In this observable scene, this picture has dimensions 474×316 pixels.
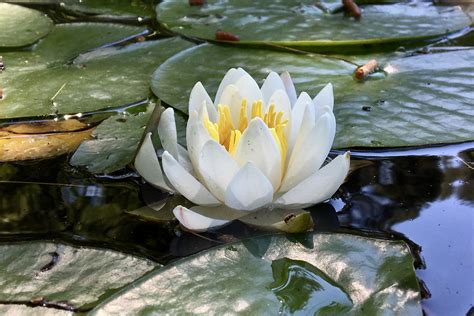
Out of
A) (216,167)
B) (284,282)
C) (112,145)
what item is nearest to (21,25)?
(112,145)

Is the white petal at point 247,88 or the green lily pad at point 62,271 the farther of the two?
the white petal at point 247,88

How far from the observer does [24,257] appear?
1142mm

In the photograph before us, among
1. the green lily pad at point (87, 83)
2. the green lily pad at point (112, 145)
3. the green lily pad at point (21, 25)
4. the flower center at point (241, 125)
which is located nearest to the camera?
the flower center at point (241, 125)

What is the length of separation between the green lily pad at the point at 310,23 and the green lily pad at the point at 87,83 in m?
0.29

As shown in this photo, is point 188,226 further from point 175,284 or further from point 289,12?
point 289,12

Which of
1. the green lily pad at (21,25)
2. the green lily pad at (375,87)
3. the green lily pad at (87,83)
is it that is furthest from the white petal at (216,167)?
the green lily pad at (21,25)

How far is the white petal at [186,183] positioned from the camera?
118 centimetres

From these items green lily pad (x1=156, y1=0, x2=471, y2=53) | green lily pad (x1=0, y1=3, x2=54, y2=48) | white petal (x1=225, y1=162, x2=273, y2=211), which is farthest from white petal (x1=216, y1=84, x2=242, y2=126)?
green lily pad (x1=0, y1=3, x2=54, y2=48)

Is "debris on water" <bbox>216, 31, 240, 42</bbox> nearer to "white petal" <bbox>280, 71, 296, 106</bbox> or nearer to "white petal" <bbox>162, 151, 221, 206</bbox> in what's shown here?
"white petal" <bbox>280, 71, 296, 106</bbox>

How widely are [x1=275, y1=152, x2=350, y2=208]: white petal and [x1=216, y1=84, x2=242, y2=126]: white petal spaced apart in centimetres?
23

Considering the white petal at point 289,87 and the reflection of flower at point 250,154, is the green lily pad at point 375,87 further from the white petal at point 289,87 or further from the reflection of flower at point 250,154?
the reflection of flower at point 250,154

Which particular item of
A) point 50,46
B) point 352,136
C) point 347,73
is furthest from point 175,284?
point 50,46

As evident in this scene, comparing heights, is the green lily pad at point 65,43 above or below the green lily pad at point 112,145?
above

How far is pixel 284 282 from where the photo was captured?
1028 millimetres
